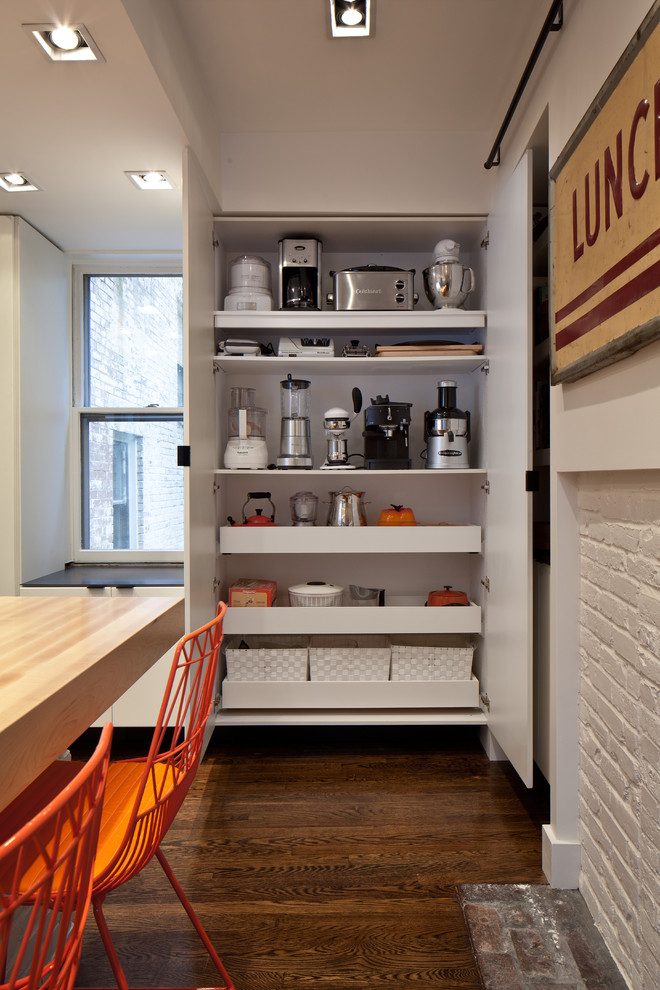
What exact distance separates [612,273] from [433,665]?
6.09 ft

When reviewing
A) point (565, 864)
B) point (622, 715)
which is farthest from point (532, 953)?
point (622, 715)

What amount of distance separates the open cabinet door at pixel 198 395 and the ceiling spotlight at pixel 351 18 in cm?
61

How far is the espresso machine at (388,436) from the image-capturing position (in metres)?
2.84

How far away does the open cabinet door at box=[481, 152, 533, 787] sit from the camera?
2078mm

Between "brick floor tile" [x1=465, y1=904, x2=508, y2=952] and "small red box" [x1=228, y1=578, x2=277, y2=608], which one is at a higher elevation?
"small red box" [x1=228, y1=578, x2=277, y2=608]

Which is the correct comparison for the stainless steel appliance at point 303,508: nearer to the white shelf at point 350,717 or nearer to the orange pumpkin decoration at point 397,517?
the orange pumpkin decoration at point 397,517

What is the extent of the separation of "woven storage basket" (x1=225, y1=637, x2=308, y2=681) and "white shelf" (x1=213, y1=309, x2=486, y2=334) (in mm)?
1392

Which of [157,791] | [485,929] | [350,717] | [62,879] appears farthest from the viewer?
[350,717]

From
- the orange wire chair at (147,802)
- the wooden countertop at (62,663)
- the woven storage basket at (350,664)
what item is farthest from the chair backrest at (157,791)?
the woven storage basket at (350,664)

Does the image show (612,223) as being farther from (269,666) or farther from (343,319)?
(269,666)

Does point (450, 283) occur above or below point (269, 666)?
above

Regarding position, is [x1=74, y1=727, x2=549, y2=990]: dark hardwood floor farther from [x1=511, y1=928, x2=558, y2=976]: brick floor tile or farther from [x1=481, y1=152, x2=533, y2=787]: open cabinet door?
[x1=481, y1=152, x2=533, y2=787]: open cabinet door

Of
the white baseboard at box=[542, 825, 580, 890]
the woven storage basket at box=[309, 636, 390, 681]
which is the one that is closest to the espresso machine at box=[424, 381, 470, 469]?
the woven storage basket at box=[309, 636, 390, 681]

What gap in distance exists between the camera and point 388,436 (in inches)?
112
